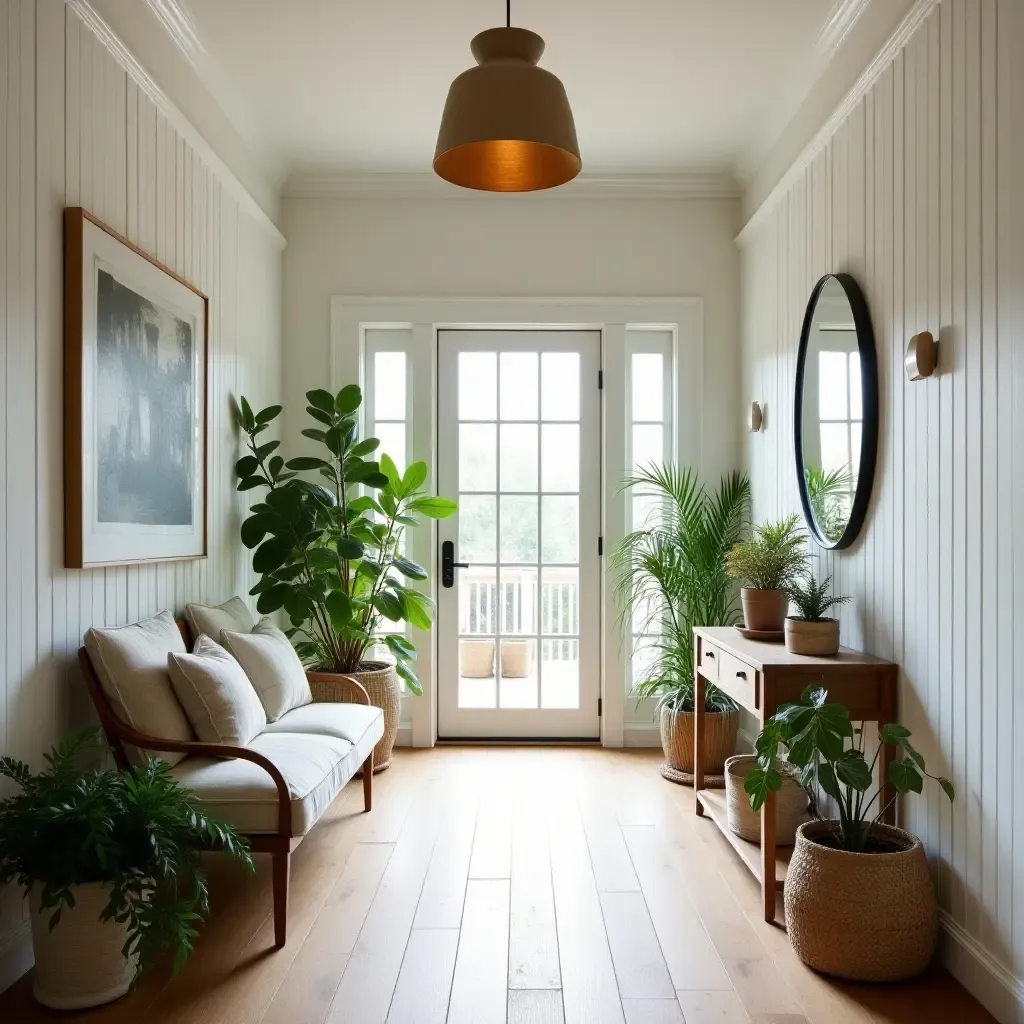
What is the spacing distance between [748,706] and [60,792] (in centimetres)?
205

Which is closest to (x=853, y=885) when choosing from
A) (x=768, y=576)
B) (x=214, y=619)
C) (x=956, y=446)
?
(x=956, y=446)

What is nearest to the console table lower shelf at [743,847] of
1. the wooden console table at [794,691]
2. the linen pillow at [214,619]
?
the wooden console table at [794,691]

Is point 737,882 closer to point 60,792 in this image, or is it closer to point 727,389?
point 60,792

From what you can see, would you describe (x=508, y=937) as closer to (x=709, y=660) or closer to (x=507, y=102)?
(x=709, y=660)

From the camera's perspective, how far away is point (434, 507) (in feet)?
14.7

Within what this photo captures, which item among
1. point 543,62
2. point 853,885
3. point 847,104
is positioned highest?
point 543,62

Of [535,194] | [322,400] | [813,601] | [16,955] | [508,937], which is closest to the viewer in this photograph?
[16,955]

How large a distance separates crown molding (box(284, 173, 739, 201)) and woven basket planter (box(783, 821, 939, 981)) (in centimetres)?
347

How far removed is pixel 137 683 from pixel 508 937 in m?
1.29

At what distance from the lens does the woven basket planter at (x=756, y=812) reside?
3.08 meters

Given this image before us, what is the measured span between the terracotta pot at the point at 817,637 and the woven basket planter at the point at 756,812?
43cm

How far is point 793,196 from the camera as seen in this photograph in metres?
3.91

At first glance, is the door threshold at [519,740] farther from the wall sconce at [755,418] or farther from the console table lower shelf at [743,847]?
the wall sconce at [755,418]

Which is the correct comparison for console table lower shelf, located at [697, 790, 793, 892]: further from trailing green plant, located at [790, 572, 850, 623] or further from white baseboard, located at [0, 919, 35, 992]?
white baseboard, located at [0, 919, 35, 992]
